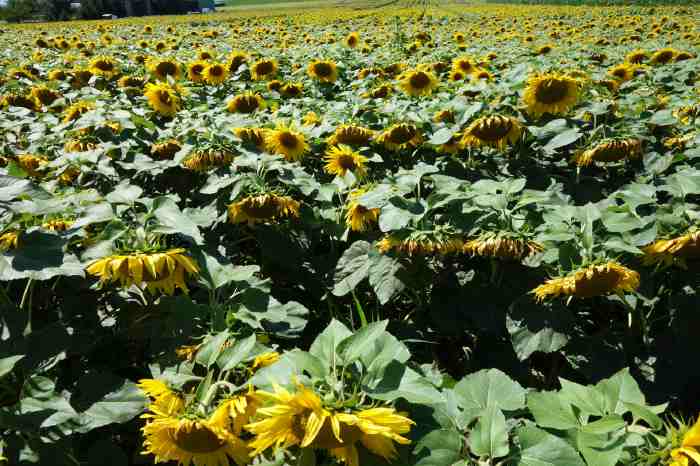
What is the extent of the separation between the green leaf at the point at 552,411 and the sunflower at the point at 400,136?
189cm

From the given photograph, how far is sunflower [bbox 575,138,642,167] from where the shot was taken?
7.55 ft

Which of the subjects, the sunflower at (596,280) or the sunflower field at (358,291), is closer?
the sunflower field at (358,291)

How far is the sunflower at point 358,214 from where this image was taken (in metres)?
2.02

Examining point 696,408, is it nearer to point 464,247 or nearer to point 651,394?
point 651,394

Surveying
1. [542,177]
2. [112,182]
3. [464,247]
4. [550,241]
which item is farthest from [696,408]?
[112,182]

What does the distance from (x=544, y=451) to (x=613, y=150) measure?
1.93 metres

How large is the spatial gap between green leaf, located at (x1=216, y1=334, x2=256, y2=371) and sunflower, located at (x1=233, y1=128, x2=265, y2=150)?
1763mm

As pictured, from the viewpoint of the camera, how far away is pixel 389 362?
90 centimetres

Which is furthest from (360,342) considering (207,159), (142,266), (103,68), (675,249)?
(103,68)

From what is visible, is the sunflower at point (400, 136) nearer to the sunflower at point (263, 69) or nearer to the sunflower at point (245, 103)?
the sunflower at point (245, 103)

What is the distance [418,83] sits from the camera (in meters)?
3.86

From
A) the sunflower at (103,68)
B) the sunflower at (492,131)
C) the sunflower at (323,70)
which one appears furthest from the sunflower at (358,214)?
the sunflower at (103,68)

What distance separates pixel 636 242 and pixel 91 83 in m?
4.41

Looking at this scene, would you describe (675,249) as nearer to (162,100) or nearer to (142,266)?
(142,266)
